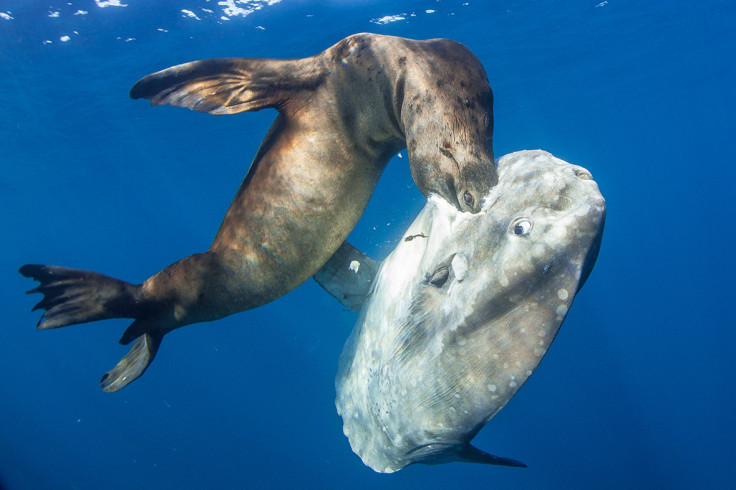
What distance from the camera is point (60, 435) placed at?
46.8 meters

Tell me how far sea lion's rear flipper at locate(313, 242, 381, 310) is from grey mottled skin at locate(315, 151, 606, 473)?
2.98 feet

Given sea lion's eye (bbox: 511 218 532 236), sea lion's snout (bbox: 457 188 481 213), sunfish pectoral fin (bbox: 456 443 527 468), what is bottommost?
sunfish pectoral fin (bbox: 456 443 527 468)

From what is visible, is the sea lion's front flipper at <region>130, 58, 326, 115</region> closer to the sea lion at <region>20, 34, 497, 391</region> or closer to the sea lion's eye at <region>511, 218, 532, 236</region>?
the sea lion at <region>20, 34, 497, 391</region>

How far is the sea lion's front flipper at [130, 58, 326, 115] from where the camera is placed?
3.20 m

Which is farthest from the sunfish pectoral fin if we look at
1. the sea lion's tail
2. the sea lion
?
the sea lion's tail

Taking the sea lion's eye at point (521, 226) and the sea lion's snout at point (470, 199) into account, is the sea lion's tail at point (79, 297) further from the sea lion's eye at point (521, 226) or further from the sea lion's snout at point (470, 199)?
the sea lion's eye at point (521, 226)

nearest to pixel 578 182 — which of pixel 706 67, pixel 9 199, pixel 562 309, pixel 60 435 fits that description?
pixel 562 309

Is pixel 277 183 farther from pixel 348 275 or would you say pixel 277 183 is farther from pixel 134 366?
pixel 134 366

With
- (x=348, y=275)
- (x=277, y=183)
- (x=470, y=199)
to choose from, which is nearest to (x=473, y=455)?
(x=470, y=199)

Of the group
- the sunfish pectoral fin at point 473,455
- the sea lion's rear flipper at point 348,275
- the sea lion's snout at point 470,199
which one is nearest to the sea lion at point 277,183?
the sea lion's rear flipper at point 348,275

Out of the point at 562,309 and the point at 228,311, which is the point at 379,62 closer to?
the point at 562,309

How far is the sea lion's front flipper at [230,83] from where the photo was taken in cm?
320

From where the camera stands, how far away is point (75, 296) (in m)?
3.04

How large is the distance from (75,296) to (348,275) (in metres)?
2.15
